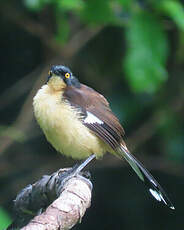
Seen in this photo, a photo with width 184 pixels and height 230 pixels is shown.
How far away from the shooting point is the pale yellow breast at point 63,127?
143 inches

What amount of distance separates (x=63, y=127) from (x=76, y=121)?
124 mm

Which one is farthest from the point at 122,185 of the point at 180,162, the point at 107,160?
the point at 180,162

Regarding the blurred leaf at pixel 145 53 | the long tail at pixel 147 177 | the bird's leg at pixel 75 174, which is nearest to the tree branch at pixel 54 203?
the bird's leg at pixel 75 174

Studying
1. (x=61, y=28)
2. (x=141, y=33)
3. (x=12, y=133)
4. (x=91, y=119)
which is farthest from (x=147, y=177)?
(x=12, y=133)

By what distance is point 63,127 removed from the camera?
3.62m

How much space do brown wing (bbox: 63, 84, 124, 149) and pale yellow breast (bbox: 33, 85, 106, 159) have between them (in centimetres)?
6

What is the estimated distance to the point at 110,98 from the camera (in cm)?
543

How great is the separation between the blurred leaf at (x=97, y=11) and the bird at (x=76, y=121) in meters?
0.75

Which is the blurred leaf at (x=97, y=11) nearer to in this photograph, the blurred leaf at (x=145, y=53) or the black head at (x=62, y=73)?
the blurred leaf at (x=145, y=53)

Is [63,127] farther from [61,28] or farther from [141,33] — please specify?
[61,28]

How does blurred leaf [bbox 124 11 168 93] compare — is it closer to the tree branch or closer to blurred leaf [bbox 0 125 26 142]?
blurred leaf [bbox 0 125 26 142]

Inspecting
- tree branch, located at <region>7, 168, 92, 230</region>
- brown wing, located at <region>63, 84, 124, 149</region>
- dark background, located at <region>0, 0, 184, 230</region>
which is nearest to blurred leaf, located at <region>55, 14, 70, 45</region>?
dark background, located at <region>0, 0, 184, 230</region>

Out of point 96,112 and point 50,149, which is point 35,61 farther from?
point 96,112

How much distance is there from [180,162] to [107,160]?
80 centimetres
